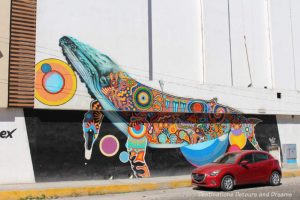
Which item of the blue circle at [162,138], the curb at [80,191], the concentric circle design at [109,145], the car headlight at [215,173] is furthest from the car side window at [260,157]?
the concentric circle design at [109,145]

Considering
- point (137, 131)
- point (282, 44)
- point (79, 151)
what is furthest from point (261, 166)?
point (282, 44)

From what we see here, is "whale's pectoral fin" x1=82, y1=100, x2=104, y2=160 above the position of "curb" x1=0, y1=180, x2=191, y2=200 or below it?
above

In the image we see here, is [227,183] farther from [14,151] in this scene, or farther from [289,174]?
[14,151]


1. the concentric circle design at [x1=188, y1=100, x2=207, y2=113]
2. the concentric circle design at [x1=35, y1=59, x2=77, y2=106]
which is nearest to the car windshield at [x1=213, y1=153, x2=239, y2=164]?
the concentric circle design at [x1=188, y1=100, x2=207, y2=113]

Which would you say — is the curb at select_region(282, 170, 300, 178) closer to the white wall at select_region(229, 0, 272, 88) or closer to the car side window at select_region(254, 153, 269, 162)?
the car side window at select_region(254, 153, 269, 162)

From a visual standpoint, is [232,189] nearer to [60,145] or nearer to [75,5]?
[60,145]

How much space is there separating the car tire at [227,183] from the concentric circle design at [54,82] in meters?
7.36

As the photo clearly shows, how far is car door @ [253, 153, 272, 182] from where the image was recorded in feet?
52.3

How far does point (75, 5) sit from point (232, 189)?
1056cm

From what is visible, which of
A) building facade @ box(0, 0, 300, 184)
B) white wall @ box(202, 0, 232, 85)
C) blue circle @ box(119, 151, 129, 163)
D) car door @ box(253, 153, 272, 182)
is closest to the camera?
car door @ box(253, 153, 272, 182)

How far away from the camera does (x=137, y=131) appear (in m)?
20.0

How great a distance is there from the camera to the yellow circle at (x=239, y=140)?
23198 mm

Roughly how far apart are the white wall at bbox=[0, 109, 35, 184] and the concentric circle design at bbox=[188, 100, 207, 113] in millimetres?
8248

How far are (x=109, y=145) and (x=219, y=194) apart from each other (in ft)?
21.6
